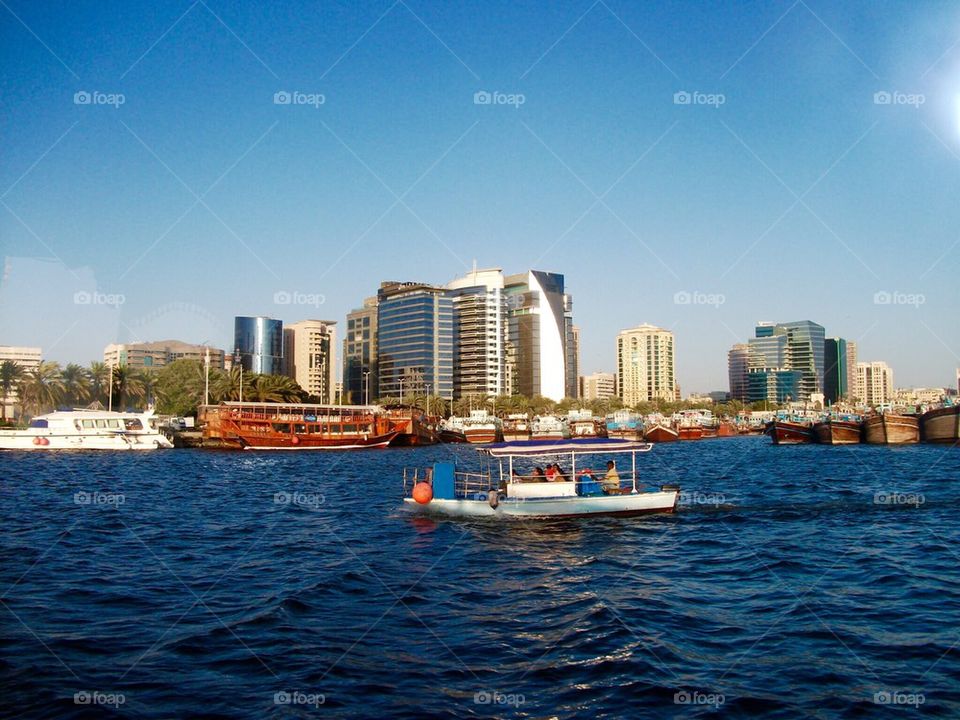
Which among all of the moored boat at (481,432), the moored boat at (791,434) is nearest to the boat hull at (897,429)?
the moored boat at (791,434)

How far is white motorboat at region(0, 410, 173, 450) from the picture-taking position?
7744 cm

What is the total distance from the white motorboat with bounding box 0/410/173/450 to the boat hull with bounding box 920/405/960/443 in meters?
94.7

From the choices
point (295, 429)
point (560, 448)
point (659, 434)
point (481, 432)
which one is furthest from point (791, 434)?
point (560, 448)

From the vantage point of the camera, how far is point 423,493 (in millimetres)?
31844

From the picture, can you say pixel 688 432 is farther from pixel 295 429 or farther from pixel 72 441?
pixel 72 441

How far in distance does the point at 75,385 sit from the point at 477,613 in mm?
96289

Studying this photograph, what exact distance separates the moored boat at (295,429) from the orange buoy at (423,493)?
56.6 meters

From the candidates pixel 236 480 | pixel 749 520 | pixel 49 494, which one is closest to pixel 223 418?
pixel 236 480

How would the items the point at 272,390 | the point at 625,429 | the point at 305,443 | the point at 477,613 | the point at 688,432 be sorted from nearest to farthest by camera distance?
the point at 477,613, the point at 305,443, the point at 272,390, the point at 625,429, the point at 688,432

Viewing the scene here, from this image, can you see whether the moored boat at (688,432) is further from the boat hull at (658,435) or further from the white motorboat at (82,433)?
the white motorboat at (82,433)

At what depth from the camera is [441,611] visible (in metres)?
17.5

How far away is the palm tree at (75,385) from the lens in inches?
3644

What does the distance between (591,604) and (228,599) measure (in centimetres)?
891

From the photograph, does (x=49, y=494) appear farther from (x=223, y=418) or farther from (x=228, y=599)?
(x=223, y=418)
